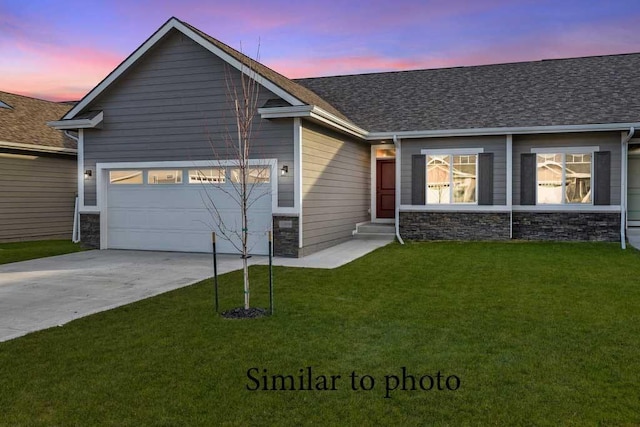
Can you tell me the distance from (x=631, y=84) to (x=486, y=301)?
37.3 feet

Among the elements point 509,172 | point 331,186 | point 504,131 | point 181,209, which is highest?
point 504,131

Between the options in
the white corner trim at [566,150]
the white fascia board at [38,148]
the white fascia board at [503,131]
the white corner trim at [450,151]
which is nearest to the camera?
the white fascia board at [503,131]

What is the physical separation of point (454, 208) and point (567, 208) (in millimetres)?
2868

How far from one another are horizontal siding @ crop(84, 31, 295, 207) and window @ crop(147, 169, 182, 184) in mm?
328

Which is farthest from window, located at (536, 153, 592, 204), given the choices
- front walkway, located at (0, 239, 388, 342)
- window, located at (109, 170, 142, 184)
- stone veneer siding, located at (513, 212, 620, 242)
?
window, located at (109, 170, 142, 184)

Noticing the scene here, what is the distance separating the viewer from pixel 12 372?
434 cm

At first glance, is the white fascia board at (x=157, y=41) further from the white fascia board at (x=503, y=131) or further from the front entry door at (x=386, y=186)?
the front entry door at (x=386, y=186)

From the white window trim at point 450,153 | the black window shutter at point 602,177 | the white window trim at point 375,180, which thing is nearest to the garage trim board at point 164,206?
the white window trim at point 450,153

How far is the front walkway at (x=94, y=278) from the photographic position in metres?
6.46

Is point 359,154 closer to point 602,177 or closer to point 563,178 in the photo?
point 563,178

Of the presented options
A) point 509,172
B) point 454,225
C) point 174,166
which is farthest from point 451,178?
point 174,166

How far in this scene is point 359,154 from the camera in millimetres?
15039

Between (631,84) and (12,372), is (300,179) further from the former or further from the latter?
(631,84)

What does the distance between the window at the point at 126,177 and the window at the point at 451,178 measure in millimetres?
7666
